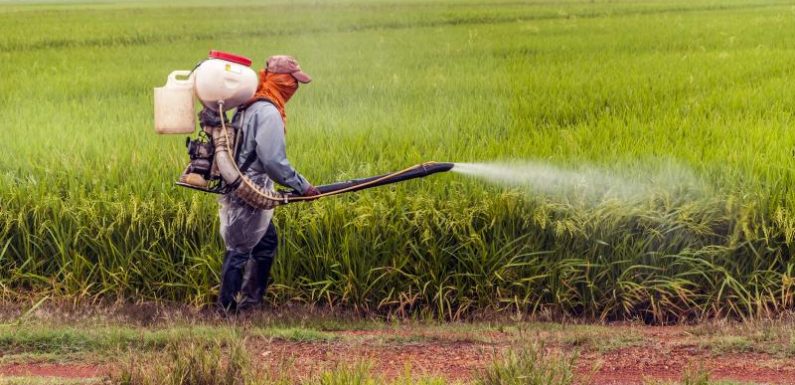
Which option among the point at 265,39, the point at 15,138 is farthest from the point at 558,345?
the point at 265,39

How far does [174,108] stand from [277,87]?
433 mm

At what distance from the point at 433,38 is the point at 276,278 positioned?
742cm

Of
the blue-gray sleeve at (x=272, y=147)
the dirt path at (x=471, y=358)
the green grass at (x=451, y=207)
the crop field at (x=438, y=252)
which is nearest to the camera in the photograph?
the blue-gray sleeve at (x=272, y=147)

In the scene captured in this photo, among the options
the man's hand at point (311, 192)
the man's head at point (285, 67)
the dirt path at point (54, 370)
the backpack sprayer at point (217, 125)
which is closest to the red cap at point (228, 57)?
the backpack sprayer at point (217, 125)

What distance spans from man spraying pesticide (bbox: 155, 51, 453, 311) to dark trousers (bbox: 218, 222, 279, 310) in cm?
19

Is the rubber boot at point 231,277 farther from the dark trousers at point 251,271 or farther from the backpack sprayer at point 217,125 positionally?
the backpack sprayer at point 217,125

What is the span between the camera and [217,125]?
372 cm

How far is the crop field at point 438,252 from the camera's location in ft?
13.8

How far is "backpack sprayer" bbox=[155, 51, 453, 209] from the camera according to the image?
3.52m

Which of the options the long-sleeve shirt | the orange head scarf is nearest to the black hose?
the long-sleeve shirt

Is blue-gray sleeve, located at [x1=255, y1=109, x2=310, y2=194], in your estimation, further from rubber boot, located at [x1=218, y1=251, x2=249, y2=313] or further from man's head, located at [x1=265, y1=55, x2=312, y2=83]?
rubber boot, located at [x1=218, y1=251, x2=249, y2=313]

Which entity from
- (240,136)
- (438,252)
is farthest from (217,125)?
(438,252)

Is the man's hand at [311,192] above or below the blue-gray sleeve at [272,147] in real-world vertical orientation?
below

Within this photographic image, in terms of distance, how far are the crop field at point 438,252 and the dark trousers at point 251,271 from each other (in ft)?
0.41
